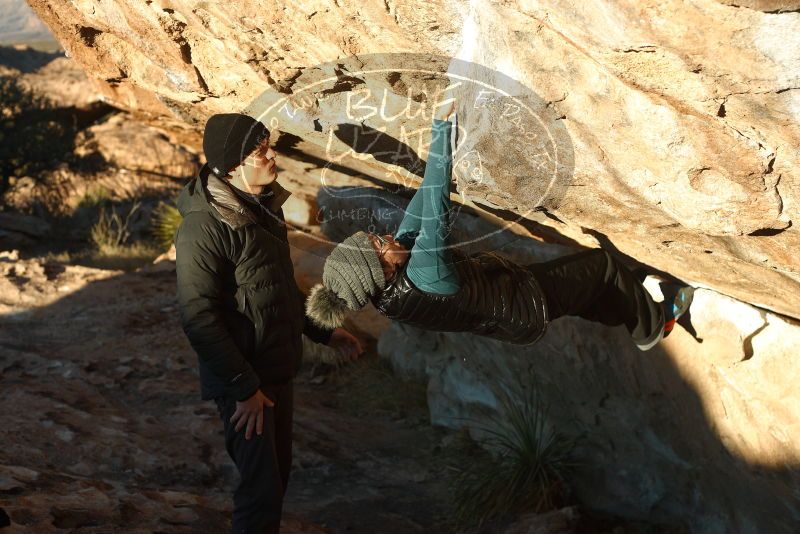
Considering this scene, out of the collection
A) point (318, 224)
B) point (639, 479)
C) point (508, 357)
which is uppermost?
point (318, 224)

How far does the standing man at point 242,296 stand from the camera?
298cm

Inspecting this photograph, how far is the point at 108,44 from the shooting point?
15.1ft

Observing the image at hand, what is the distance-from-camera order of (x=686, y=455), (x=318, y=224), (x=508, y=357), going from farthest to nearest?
(x=318, y=224) < (x=508, y=357) < (x=686, y=455)

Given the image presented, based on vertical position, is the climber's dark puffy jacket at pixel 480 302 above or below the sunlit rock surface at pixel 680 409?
above

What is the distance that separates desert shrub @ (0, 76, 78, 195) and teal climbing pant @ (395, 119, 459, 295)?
1124 centimetres

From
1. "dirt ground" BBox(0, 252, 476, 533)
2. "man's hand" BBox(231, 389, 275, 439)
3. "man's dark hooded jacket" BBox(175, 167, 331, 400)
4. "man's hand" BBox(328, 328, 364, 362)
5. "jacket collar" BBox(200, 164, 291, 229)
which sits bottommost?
"dirt ground" BBox(0, 252, 476, 533)

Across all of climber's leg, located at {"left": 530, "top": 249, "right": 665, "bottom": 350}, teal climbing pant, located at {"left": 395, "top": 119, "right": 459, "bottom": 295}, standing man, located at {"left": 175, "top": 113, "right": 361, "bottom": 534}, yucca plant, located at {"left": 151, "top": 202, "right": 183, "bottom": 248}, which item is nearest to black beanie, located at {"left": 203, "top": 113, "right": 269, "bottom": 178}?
standing man, located at {"left": 175, "top": 113, "right": 361, "bottom": 534}

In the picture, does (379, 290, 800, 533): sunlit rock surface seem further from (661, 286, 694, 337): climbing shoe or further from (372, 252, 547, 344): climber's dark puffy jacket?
(372, 252, 547, 344): climber's dark puffy jacket

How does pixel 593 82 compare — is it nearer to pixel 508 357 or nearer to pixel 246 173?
pixel 246 173

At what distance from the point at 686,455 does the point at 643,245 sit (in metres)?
1.24

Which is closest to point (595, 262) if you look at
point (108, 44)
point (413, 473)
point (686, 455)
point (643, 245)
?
point (643, 245)

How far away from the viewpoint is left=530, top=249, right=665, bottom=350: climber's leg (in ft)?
12.3

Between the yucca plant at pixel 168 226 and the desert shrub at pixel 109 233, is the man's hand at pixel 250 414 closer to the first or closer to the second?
the yucca plant at pixel 168 226

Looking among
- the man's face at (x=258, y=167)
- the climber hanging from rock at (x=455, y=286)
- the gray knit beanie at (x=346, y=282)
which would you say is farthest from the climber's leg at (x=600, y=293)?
the man's face at (x=258, y=167)
